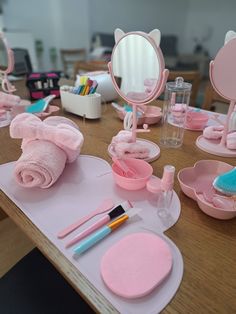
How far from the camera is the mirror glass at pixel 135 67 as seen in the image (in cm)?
56

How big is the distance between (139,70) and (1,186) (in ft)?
1.63

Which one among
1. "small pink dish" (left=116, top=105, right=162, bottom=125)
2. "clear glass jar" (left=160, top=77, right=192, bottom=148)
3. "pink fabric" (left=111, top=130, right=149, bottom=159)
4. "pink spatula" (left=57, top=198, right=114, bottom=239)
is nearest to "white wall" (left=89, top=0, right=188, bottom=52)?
"small pink dish" (left=116, top=105, right=162, bottom=125)

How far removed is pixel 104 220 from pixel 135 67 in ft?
1.54

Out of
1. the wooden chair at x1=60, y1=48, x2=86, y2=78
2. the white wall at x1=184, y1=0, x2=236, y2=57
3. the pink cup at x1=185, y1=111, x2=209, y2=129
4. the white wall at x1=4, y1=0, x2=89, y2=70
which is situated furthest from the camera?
the wooden chair at x1=60, y1=48, x2=86, y2=78

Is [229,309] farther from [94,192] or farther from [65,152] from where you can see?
[65,152]

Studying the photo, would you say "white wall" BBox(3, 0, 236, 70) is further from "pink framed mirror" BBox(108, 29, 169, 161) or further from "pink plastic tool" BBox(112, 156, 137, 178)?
"pink plastic tool" BBox(112, 156, 137, 178)

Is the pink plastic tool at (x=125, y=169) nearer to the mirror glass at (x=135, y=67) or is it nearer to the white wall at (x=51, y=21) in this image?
the mirror glass at (x=135, y=67)

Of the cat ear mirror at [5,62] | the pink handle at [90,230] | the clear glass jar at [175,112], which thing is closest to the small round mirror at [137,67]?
the clear glass jar at [175,112]

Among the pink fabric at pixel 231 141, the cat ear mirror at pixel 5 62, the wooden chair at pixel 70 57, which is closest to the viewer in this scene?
the pink fabric at pixel 231 141

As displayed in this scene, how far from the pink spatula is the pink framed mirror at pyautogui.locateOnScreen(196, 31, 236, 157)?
14.3 inches

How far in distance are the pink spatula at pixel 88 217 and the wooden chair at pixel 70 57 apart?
304 centimetres

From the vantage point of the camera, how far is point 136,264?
0.33m

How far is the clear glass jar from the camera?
2.30 feet

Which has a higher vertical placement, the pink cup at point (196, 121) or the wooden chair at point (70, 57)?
the pink cup at point (196, 121)
